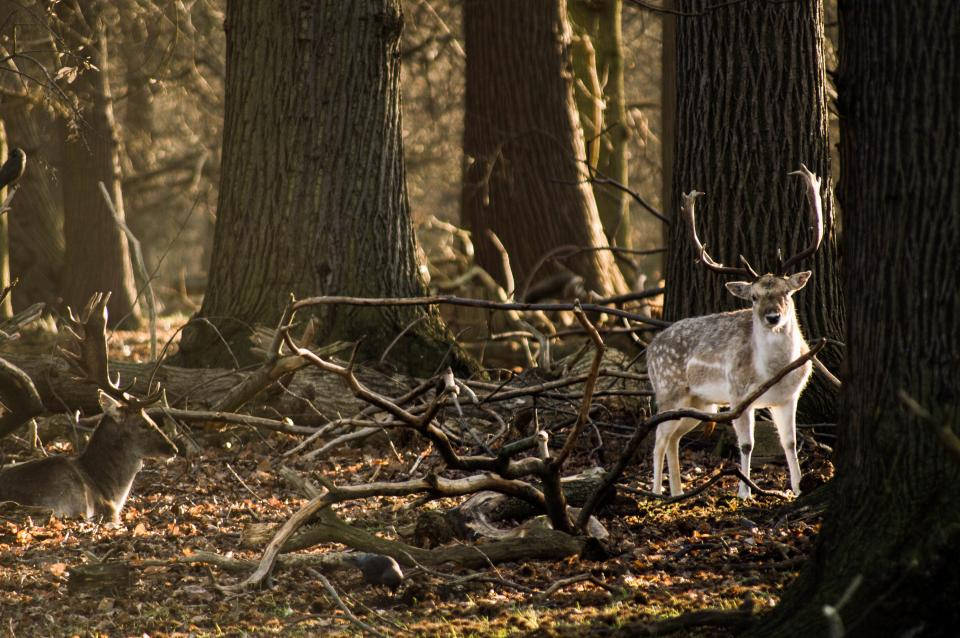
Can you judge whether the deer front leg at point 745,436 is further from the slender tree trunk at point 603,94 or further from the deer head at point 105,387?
the slender tree trunk at point 603,94

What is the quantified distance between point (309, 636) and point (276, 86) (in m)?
5.87

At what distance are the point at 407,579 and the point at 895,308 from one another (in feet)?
8.18

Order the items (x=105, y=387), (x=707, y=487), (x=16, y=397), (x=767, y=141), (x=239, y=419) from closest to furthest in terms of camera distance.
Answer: (x=707, y=487), (x=239, y=419), (x=105, y=387), (x=16, y=397), (x=767, y=141)

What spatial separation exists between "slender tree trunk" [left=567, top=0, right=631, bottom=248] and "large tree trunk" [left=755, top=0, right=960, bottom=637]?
12111 millimetres

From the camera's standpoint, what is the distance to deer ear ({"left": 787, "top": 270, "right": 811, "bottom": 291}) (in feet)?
22.0

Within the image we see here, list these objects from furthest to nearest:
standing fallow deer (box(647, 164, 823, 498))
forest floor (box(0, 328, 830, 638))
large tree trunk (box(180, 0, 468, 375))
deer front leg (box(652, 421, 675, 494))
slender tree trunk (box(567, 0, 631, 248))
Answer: slender tree trunk (box(567, 0, 631, 248))
large tree trunk (box(180, 0, 468, 375))
deer front leg (box(652, 421, 675, 494))
standing fallow deer (box(647, 164, 823, 498))
forest floor (box(0, 328, 830, 638))

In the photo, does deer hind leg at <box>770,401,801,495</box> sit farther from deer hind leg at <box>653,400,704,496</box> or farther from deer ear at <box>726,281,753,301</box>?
deer ear at <box>726,281,753,301</box>

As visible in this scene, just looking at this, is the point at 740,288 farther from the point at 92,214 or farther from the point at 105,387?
the point at 92,214

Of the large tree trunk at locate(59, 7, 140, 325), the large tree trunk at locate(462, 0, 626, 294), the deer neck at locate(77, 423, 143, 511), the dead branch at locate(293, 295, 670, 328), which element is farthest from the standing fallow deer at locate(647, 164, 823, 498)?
the large tree trunk at locate(59, 7, 140, 325)

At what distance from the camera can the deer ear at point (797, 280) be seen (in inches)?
264

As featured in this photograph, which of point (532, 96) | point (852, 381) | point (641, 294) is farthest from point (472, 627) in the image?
point (532, 96)

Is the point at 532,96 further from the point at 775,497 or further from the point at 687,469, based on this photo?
the point at 775,497

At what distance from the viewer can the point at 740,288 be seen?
272 inches

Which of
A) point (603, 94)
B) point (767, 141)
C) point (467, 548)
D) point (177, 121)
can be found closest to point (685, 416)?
point (467, 548)
